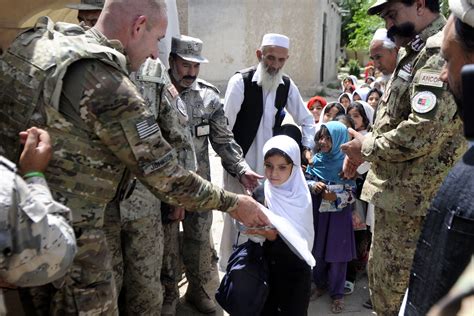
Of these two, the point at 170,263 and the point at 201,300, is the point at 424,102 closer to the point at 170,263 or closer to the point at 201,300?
the point at 170,263

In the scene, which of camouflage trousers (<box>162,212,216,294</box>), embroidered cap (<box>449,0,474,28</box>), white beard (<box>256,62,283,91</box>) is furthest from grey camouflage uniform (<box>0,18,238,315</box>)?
white beard (<box>256,62,283,91</box>)

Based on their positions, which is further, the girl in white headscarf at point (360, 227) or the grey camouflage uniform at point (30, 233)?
the girl in white headscarf at point (360, 227)

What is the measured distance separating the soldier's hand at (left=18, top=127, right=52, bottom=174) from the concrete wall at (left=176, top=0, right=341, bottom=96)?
59.6ft

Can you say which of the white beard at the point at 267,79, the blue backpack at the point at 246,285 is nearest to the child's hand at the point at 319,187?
the white beard at the point at 267,79

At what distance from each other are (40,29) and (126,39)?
35cm

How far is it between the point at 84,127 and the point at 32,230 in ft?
2.09

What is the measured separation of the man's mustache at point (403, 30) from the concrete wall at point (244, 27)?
16906 mm

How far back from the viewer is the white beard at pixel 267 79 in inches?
173

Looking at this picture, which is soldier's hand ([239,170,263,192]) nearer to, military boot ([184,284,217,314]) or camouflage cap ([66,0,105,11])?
military boot ([184,284,217,314])

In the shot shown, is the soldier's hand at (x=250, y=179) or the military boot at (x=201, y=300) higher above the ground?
the soldier's hand at (x=250, y=179)

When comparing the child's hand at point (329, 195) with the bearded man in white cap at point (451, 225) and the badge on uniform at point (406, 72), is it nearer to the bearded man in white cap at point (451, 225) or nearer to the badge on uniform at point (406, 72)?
the badge on uniform at point (406, 72)

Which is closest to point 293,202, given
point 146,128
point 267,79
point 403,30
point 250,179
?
point 250,179

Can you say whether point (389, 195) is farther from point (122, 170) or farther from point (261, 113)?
point (261, 113)

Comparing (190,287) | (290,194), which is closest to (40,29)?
(290,194)
